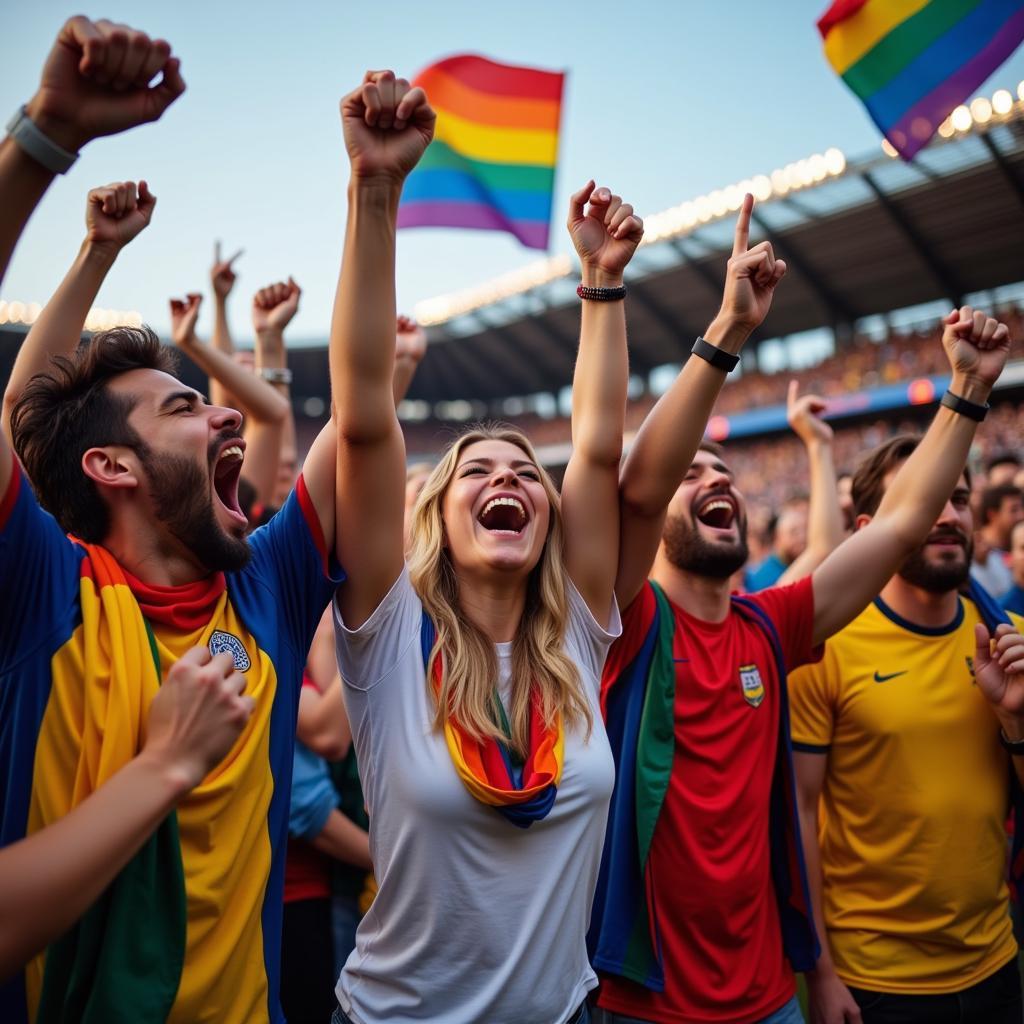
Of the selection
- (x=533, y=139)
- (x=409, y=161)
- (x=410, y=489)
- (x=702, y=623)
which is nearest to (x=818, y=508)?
(x=702, y=623)

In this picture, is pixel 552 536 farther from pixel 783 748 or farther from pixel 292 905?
pixel 292 905

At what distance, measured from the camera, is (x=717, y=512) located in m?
2.71

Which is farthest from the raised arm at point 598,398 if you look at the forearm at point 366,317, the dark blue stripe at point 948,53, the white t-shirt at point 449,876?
the dark blue stripe at point 948,53

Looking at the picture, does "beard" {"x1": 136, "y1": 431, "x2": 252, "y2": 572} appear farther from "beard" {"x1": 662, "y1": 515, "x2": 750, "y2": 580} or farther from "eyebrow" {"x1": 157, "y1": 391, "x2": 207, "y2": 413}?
"beard" {"x1": 662, "y1": 515, "x2": 750, "y2": 580}

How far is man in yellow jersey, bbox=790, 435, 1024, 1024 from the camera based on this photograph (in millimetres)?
2402

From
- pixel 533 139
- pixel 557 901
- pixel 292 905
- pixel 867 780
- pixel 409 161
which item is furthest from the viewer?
pixel 533 139

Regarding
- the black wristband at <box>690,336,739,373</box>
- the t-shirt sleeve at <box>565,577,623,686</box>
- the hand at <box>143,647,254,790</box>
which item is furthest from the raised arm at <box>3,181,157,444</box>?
the black wristband at <box>690,336,739,373</box>

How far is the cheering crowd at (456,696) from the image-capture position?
1.36m

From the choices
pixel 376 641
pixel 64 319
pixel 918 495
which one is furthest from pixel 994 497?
pixel 64 319

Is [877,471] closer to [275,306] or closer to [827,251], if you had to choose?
[275,306]

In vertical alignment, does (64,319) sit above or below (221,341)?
below

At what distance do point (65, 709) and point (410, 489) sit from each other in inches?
93.4

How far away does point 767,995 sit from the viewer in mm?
2143

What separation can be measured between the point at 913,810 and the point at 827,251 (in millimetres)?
24991
